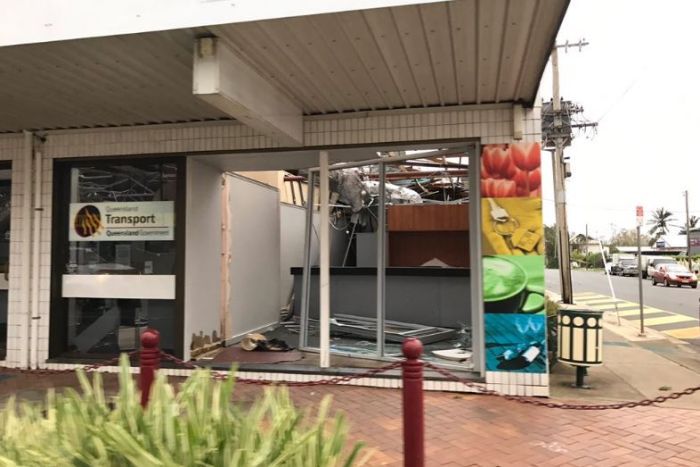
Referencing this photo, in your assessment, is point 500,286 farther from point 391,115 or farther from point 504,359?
point 391,115

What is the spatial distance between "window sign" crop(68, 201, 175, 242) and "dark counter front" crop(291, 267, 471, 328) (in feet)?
10.6

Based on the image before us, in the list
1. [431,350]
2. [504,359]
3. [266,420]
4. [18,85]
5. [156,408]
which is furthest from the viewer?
[431,350]

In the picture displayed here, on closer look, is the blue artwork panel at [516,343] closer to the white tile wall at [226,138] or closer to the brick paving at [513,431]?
the white tile wall at [226,138]

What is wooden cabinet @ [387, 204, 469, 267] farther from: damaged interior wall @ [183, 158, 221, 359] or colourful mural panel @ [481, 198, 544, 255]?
colourful mural panel @ [481, 198, 544, 255]

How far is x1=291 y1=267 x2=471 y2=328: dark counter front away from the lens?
9469 mm

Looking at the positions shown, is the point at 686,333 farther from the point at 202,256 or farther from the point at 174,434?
the point at 174,434

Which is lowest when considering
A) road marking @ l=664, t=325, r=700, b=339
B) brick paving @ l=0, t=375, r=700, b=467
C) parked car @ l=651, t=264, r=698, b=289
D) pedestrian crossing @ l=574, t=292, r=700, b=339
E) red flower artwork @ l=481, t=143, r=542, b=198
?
road marking @ l=664, t=325, r=700, b=339

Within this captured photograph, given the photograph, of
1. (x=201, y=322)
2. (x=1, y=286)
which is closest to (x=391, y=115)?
(x=201, y=322)

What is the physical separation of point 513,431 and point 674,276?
29922 mm

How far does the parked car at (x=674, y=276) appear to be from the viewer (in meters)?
29.5

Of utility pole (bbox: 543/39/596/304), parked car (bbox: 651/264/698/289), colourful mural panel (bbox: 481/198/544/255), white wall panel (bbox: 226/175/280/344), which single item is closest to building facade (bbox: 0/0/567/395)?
colourful mural panel (bbox: 481/198/544/255)

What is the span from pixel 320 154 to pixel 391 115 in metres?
1.02

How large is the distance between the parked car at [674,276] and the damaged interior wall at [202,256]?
96.2 feet

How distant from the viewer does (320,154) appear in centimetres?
677
